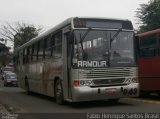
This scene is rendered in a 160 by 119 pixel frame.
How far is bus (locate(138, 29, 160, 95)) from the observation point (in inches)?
703

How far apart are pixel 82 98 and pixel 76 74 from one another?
85cm

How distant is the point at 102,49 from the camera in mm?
14562

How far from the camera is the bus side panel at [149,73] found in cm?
1783

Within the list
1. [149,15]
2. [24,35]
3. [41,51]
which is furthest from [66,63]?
[24,35]

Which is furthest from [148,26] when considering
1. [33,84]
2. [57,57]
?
[57,57]

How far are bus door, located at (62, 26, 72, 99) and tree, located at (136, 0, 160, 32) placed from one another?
30.8m

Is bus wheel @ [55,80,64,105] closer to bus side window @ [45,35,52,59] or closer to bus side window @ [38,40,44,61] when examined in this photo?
bus side window @ [45,35,52,59]

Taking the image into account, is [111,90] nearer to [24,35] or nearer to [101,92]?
[101,92]

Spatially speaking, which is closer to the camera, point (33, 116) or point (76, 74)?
point (33, 116)

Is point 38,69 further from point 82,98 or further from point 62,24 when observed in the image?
point 82,98

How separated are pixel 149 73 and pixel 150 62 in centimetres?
52

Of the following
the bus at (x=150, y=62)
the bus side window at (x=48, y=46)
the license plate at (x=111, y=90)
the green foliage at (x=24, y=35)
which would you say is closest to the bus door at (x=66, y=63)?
the license plate at (x=111, y=90)

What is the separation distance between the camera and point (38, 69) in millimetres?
20234

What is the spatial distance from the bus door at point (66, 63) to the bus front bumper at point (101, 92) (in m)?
0.67
